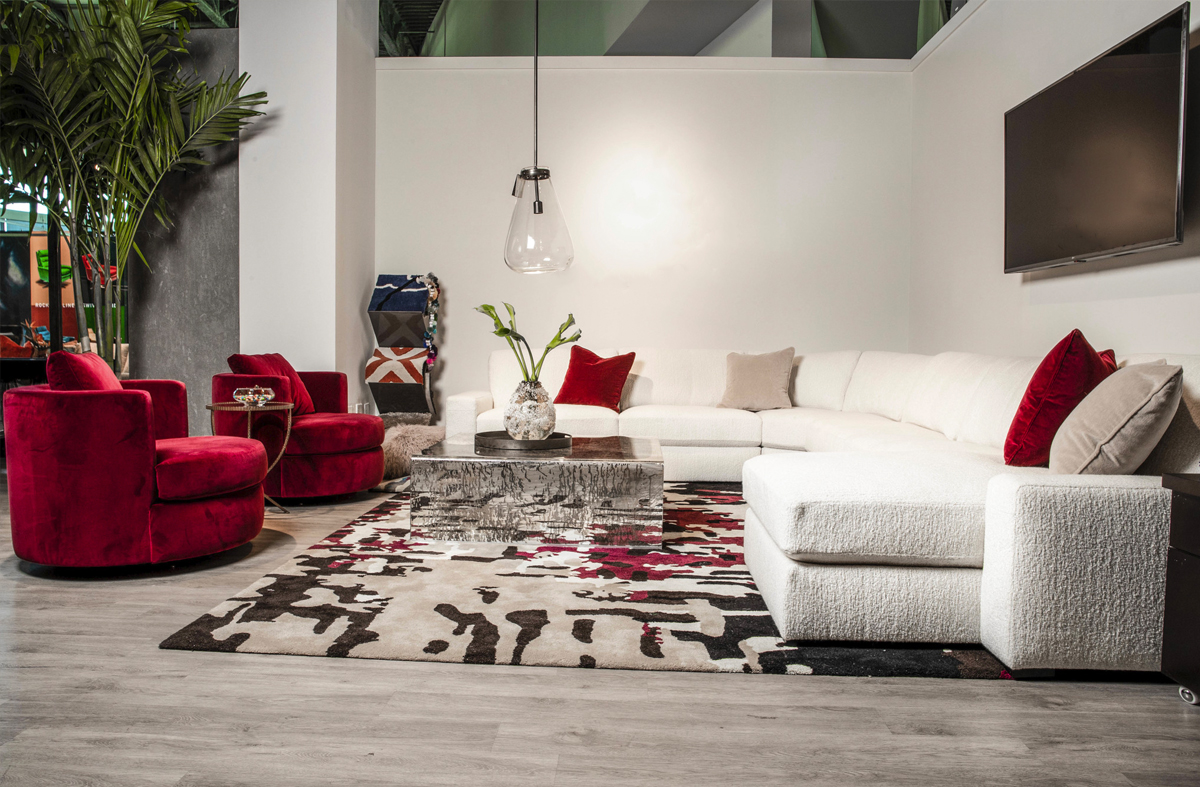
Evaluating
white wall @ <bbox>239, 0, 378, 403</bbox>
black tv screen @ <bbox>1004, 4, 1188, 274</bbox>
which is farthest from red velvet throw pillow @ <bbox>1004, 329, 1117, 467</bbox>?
white wall @ <bbox>239, 0, 378, 403</bbox>

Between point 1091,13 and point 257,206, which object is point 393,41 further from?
point 1091,13

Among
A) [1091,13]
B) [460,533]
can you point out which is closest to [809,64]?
[1091,13]

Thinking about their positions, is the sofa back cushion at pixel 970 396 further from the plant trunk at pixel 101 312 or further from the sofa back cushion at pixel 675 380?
the plant trunk at pixel 101 312

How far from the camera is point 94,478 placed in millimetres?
2629

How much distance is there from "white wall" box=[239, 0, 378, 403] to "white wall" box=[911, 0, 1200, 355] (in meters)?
4.08

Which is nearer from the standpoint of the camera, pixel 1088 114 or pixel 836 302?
pixel 1088 114

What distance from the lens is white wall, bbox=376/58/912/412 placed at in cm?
593

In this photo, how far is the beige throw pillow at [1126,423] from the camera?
6.90 ft

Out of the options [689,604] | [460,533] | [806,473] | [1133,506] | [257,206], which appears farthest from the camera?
[257,206]

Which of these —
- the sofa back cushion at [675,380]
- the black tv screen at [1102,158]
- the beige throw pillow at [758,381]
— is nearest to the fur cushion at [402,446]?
the sofa back cushion at [675,380]

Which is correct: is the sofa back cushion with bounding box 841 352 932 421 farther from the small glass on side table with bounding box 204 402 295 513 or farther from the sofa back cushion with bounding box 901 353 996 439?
the small glass on side table with bounding box 204 402 295 513

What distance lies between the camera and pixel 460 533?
325 centimetres

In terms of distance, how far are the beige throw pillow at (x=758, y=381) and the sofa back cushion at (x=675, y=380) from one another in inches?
5.6

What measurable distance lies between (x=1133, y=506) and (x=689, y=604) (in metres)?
1.23
